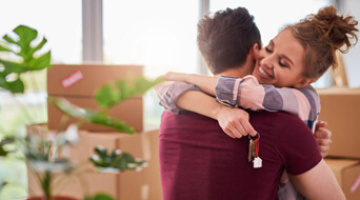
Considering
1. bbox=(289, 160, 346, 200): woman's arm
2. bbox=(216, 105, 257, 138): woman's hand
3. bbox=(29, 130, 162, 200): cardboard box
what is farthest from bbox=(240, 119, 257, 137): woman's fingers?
bbox=(29, 130, 162, 200): cardboard box

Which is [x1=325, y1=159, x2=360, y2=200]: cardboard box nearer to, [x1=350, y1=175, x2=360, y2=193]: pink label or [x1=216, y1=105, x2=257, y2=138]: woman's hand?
[x1=350, y1=175, x2=360, y2=193]: pink label

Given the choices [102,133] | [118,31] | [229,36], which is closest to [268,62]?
[229,36]

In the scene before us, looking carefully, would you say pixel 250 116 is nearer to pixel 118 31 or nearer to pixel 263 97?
pixel 263 97

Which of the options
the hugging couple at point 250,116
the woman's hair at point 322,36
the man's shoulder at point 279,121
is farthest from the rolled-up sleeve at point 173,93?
the woman's hair at point 322,36

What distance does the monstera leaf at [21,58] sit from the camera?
68cm

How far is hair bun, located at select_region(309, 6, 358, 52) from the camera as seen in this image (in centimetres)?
115

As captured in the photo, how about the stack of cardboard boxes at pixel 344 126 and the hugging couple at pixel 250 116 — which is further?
the stack of cardboard boxes at pixel 344 126

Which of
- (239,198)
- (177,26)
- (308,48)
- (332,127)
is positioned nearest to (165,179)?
(239,198)

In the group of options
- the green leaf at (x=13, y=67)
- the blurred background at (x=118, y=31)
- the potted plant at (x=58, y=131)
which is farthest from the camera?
the blurred background at (x=118, y=31)

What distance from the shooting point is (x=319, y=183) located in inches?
41.7

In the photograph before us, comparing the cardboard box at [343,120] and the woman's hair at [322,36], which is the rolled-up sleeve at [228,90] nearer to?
the woman's hair at [322,36]

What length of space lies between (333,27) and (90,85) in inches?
42.0

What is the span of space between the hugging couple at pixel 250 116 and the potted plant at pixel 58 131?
438mm

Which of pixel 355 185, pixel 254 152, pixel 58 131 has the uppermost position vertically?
pixel 58 131
